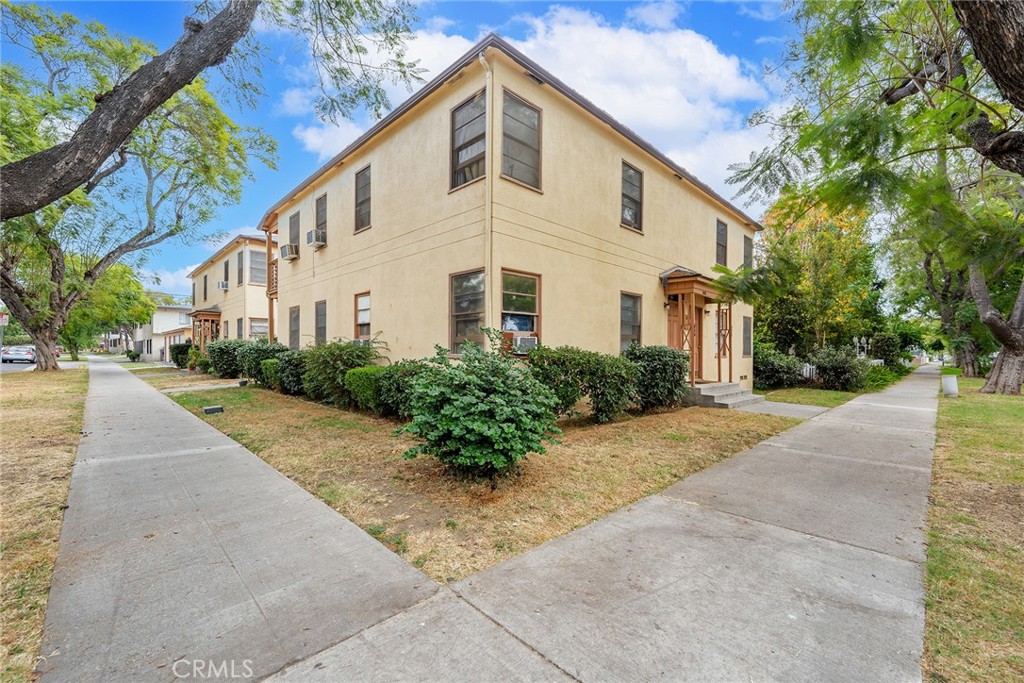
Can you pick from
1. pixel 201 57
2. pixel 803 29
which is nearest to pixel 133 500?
pixel 201 57

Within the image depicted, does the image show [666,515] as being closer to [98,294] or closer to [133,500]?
[133,500]

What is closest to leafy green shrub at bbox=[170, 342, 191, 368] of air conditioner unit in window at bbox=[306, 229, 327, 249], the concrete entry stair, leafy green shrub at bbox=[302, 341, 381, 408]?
air conditioner unit in window at bbox=[306, 229, 327, 249]

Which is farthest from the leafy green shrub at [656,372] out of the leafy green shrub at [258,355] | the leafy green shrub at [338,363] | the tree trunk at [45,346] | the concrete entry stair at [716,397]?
the tree trunk at [45,346]

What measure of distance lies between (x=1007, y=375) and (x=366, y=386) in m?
19.1

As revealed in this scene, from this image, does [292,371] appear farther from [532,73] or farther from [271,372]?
[532,73]

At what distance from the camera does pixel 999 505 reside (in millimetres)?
4109

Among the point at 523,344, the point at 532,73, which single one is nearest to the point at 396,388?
the point at 523,344

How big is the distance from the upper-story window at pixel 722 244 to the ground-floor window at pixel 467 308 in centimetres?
936

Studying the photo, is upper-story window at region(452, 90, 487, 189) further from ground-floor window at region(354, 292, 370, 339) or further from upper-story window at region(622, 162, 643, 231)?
ground-floor window at region(354, 292, 370, 339)

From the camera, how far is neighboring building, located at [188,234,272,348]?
20891 millimetres

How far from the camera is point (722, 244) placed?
1408 cm

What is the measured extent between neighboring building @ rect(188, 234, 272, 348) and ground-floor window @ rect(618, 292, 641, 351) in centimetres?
1783

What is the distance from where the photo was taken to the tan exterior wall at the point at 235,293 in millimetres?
20859

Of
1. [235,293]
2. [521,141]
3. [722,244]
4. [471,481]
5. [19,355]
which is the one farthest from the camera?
[19,355]
